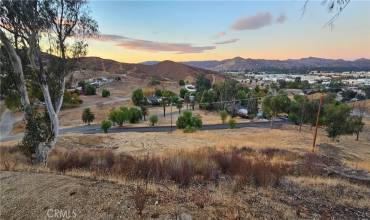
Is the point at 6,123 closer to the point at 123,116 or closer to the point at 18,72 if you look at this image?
the point at 123,116

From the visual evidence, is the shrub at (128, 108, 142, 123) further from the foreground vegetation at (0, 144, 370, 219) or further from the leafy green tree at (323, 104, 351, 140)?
the foreground vegetation at (0, 144, 370, 219)

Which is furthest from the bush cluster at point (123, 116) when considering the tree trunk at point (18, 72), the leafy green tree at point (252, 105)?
the tree trunk at point (18, 72)

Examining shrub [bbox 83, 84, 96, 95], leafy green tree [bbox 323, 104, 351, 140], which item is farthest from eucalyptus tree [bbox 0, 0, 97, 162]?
shrub [bbox 83, 84, 96, 95]

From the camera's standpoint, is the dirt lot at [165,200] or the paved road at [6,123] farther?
the paved road at [6,123]

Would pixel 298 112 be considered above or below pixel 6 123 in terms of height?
above

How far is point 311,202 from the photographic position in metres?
7.67

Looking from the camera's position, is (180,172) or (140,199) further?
(180,172)

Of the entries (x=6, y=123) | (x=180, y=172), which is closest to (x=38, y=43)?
(x=180, y=172)

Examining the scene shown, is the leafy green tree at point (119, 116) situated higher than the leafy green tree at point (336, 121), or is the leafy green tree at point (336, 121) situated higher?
the leafy green tree at point (336, 121)

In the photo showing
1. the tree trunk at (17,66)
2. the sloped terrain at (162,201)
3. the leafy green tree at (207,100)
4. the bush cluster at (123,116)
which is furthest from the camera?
the leafy green tree at (207,100)

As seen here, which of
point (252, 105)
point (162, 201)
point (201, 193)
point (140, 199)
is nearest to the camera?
point (140, 199)

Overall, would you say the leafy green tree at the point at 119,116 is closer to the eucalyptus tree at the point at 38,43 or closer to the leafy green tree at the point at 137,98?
the leafy green tree at the point at 137,98

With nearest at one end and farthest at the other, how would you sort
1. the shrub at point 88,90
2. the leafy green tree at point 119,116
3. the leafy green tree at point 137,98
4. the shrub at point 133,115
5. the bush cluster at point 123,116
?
the leafy green tree at point 119,116
the bush cluster at point 123,116
the shrub at point 133,115
the leafy green tree at point 137,98
the shrub at point 88,90

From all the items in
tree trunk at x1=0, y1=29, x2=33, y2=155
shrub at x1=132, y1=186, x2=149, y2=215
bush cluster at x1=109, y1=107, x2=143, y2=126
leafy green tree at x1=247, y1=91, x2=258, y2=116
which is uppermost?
tree trunk at x1=0, y1=29, x2=33, y2=155
